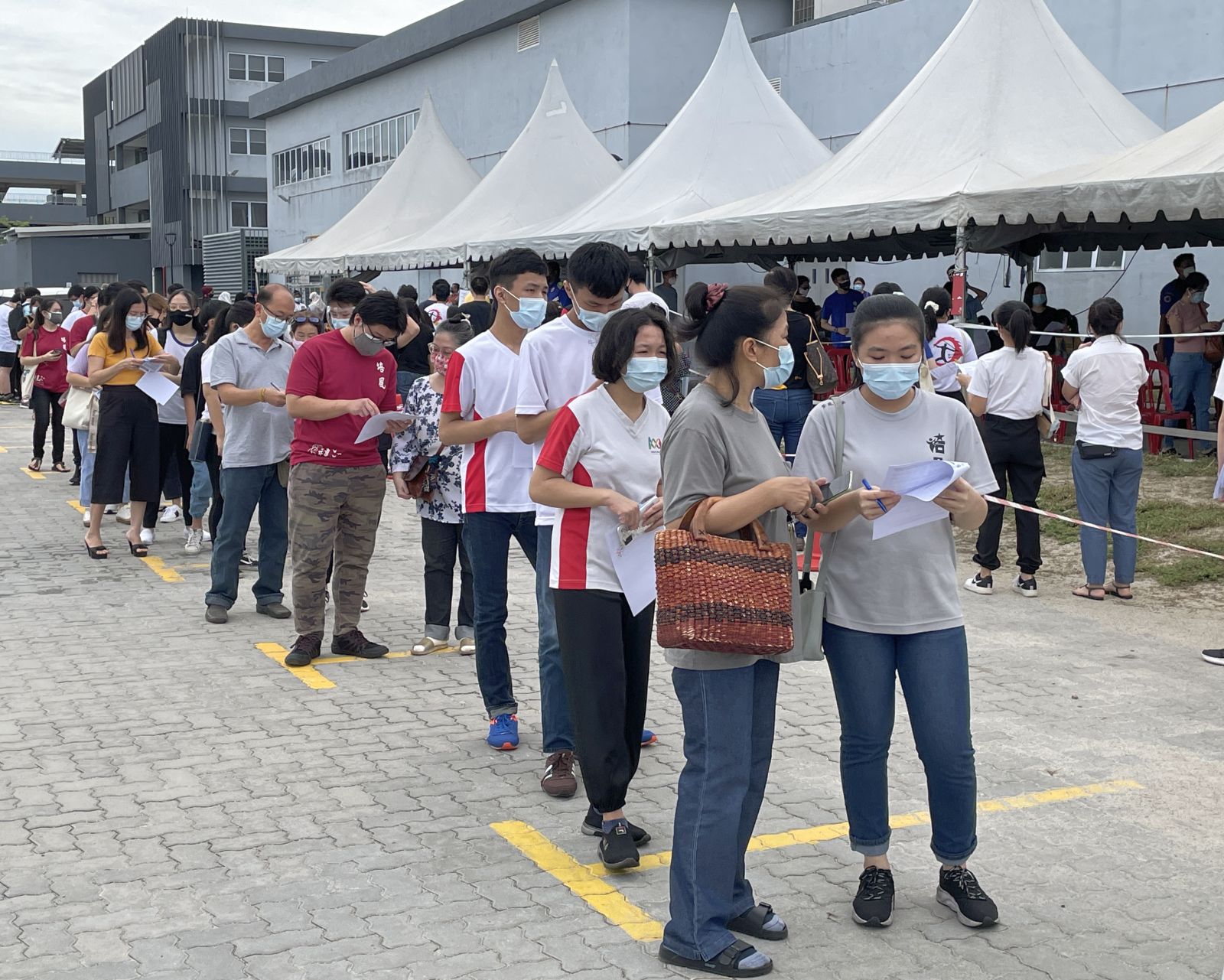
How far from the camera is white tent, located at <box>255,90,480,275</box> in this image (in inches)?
1016

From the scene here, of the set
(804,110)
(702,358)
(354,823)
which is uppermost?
(804,110)

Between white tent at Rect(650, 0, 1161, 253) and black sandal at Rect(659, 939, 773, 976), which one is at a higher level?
white tent at Rect(650, 0, 1161, 253)

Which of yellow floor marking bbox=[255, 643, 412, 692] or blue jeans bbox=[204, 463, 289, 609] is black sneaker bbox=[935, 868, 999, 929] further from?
blue jeans bbox=[204, 463, 289, 609]

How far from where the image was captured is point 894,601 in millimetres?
3939

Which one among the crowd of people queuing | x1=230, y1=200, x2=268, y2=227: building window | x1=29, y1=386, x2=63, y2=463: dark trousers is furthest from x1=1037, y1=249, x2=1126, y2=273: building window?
x1=230, y1=200, x2=268, y2=227: building window

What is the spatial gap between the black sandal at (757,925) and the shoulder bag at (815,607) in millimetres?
762

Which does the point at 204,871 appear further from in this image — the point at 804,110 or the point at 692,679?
the point at 804,110

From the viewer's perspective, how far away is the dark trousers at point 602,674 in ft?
14.6

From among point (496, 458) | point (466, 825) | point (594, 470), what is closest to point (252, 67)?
point (496, 458)

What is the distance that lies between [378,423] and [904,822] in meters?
3.34

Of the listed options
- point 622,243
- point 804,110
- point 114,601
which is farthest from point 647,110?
point 114,601

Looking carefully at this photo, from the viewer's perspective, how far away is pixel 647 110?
30.1m

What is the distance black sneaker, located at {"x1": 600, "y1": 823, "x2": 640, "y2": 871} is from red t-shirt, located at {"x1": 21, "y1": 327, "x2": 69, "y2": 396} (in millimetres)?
12957

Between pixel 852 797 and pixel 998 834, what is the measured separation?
1.07 m
